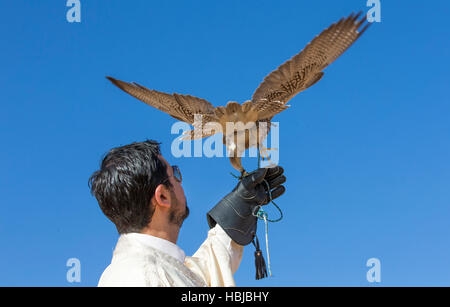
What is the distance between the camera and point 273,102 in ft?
9.73

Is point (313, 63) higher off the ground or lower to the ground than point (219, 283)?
higher

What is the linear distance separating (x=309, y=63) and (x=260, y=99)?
1.27 ft

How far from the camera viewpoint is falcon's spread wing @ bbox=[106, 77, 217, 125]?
114 inches

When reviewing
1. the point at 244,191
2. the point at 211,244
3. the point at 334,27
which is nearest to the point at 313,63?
the point at 334,27

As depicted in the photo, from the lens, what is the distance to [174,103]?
295 centimetres

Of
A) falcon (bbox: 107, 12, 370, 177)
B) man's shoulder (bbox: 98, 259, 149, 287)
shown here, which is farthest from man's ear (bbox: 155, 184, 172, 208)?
falcon (bbox: 107, 12, 370, 177)

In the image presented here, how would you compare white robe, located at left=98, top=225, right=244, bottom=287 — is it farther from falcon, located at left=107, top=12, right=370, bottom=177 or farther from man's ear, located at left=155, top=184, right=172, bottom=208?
falcon, located at left=107, top=12, right=370, bottom=177

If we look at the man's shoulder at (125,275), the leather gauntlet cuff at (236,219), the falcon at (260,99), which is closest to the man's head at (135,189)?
the man's shoulder at (125,275)

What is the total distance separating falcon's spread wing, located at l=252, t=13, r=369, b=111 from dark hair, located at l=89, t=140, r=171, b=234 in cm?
97

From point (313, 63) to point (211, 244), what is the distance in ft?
4.30

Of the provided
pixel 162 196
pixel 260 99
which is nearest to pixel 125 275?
pixel 162 196
